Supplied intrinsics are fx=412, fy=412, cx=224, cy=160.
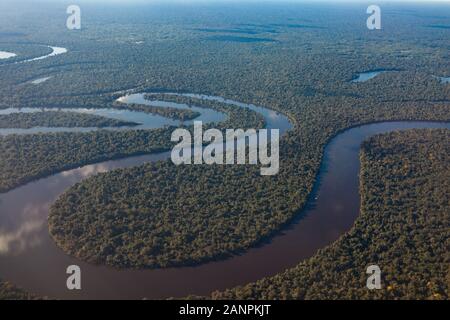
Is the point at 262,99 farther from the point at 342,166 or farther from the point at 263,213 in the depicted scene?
the point at 263,213

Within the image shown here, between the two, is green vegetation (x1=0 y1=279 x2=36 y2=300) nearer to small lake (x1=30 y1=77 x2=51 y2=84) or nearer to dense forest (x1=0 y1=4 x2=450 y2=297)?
dense forest (x1=0 y1=4 x2=450 y2=297)

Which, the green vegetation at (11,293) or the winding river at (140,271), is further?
the winding river at (140,271)

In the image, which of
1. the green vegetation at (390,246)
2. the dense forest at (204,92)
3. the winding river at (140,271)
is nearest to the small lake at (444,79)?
the dense forest at (204,92)

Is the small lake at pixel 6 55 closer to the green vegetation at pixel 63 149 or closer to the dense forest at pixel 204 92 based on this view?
the dense forest at pixel 204 92

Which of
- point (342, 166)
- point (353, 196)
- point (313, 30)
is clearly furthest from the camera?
point (313, 30)

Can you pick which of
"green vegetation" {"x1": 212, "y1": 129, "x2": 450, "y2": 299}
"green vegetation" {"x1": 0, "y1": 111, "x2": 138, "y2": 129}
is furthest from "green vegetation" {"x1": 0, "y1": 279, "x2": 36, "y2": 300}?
"green vegetation" {"x1": 0, "y1": 111, "x2": 138, "y2": 129}
